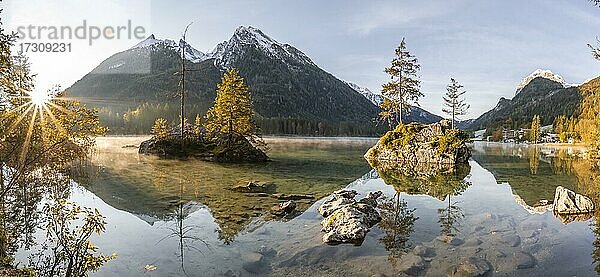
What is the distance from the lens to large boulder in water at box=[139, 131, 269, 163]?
124ft

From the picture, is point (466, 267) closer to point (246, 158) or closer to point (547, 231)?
point (547, 231)

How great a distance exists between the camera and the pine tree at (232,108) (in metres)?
37.9

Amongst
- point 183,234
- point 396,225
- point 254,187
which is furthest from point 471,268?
point 254,187

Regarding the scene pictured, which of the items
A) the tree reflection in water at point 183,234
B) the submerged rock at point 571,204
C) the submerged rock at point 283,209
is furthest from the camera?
the submerged rock at point 571,204

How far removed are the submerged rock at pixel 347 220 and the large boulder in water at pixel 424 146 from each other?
23841 millimetres

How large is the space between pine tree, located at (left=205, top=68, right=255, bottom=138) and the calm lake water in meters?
15.6

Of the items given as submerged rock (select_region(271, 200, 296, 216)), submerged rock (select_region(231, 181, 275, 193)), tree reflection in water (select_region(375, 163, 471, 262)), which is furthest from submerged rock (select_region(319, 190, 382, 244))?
submerged rock (select_region(231, 181, 275, 193))

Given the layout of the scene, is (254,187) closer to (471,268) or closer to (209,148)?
(471,268)

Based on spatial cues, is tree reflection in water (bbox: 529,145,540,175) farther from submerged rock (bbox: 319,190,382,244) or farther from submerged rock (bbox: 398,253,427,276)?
submerged rock (bbox: 398,253,427,276)

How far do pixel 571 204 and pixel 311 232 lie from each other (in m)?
12.5

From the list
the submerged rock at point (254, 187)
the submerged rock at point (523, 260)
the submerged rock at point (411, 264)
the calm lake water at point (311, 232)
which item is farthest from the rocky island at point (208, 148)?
the submerged rock at point (523, 260)

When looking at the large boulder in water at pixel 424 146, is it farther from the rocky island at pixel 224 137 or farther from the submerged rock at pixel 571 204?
the submerged rock at pixel 571 204

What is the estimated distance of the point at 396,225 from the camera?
1372cm

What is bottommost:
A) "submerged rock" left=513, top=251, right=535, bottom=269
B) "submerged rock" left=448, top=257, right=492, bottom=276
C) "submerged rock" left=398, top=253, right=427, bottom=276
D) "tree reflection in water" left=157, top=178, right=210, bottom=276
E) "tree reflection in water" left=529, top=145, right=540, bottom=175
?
"tree reflection in water" left=529, top=145, right=540, bottom=175
